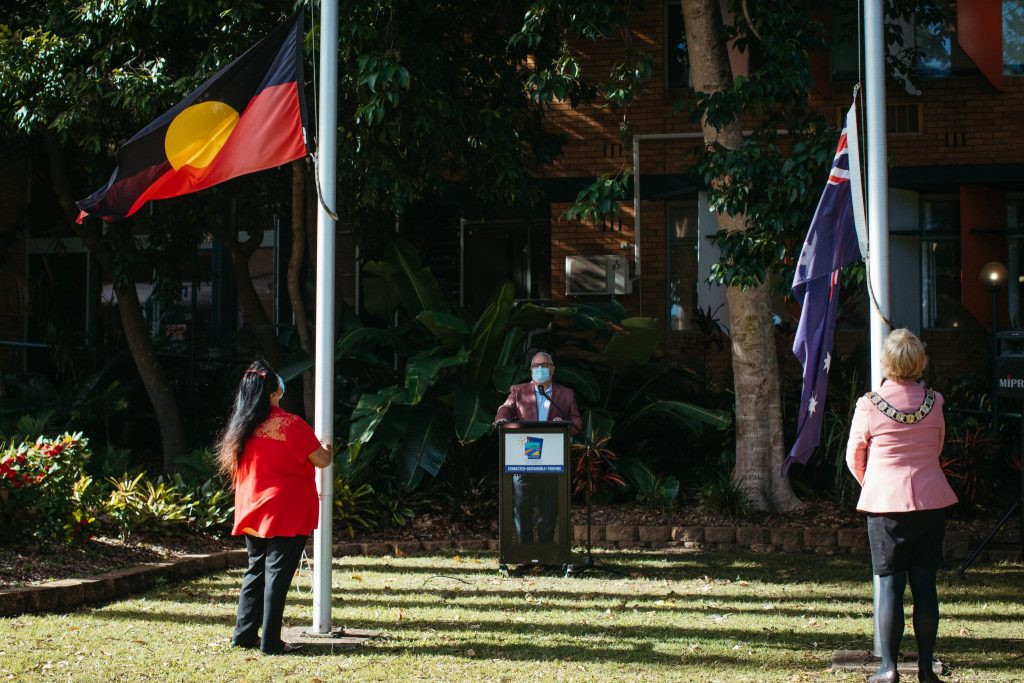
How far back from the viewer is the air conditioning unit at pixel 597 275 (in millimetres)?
17250

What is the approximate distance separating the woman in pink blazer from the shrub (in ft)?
21.1

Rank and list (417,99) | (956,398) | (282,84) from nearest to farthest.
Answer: (282,84), (417,99), (956,398)

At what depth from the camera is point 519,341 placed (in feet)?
44.4

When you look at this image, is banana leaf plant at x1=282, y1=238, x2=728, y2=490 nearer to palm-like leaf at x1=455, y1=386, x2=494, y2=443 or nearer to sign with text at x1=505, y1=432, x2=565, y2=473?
palm-like leaf at x1=455, y1=386, x2=494, y2=443

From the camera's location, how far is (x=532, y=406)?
10664 mm

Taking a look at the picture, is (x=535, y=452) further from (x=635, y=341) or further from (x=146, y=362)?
(x=146, y=362)

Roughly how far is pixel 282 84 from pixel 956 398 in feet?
33.0

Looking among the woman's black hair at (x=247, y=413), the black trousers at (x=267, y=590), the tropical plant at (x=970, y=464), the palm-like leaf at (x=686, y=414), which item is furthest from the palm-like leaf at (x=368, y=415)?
the tropical plant at (x=970, y=464)

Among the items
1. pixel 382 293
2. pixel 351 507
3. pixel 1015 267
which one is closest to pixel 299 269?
pixel 382 293

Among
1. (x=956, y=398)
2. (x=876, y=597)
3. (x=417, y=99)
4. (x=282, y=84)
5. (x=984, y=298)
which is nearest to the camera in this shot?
(x=876, y=597)

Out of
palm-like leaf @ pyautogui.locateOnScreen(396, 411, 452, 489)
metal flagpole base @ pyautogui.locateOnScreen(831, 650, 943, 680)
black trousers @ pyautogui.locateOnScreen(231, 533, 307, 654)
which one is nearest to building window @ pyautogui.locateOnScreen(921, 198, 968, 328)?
palm-like leaf @ pyautogui.locateOnScreen(396, 411, 452, 489)

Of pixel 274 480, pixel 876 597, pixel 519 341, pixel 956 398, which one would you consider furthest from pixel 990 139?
pixel 274 480

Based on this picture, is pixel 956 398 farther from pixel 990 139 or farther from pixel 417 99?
pixel 417 99

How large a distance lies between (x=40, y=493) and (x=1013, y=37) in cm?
1421
